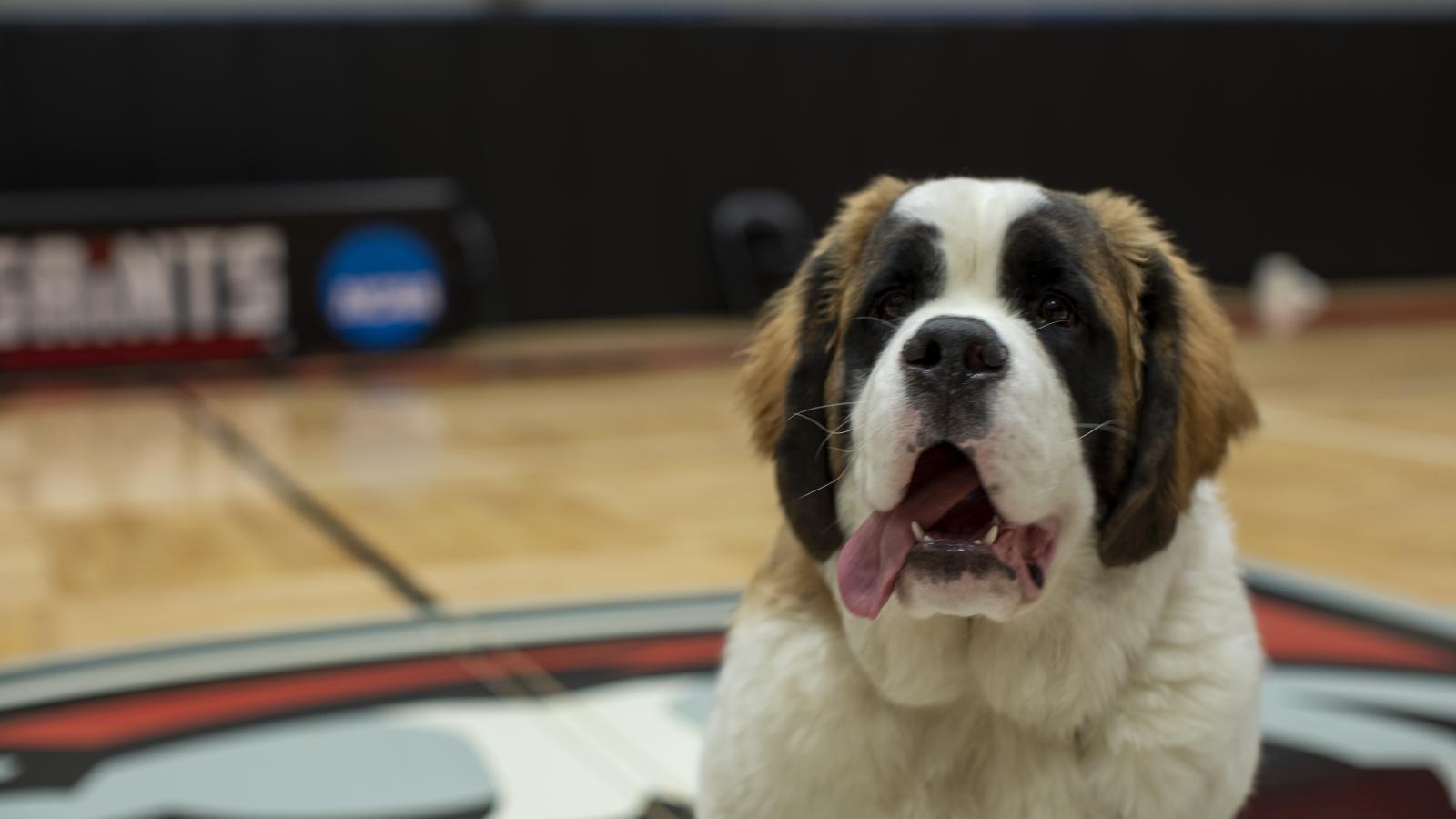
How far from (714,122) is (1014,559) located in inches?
407

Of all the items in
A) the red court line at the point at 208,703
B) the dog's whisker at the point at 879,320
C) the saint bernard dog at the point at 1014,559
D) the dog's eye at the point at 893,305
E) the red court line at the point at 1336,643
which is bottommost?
the red court line at the point at 208,703

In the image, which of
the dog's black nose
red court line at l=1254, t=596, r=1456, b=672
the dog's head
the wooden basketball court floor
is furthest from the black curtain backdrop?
the dog's black nose

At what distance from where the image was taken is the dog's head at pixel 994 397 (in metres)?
1.83

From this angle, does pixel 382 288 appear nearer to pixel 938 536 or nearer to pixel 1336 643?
pixel 1336 643

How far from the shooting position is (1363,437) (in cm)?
655

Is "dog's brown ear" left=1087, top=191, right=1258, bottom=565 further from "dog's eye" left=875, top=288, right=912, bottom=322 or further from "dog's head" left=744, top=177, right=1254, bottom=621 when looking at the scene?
"dog's eye" left=875, top=288, right=912, bottom=322

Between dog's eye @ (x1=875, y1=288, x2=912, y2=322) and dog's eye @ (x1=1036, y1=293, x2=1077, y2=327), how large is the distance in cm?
16

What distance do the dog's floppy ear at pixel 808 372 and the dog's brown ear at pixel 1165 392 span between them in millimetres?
319

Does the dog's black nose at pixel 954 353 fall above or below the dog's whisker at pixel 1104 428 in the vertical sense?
above

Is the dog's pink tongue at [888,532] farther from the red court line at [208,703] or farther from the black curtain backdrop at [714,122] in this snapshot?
the black curtain backdrop at [714,122]

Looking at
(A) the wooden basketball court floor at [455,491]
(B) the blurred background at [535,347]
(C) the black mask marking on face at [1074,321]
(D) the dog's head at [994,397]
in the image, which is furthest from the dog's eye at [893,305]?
(A) the wooden basketball court floor at [455,491]

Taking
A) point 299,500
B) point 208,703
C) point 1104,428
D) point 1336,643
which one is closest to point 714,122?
point 299,500

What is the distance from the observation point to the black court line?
4.29 meters

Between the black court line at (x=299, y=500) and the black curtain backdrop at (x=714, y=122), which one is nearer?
the black court line at (x=299, y=500)
